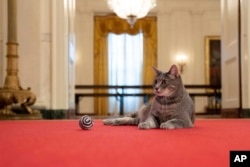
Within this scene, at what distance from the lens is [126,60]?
44.4 feet

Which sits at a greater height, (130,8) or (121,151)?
(130,8)

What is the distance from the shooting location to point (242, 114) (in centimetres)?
573

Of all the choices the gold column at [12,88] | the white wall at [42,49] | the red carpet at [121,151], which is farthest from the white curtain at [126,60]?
the red carpet at [121,151]

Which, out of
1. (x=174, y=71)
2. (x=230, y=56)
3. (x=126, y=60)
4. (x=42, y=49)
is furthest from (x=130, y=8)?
(x=174, y=71)

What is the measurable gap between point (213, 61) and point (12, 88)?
31.5ft

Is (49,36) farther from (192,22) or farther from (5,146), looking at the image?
(192,22)

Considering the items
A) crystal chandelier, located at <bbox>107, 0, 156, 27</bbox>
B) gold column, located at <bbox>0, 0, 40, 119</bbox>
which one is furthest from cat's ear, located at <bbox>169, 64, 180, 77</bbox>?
crystal chandelier, located at <bbox>107, 0, 156, 27</bbox>

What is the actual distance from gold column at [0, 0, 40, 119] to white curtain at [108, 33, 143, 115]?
331 inches

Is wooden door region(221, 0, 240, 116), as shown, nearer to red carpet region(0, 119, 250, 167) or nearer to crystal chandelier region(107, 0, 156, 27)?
→ crystal chandelier region(107, 0, 156, 27)

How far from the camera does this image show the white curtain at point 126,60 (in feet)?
44.0

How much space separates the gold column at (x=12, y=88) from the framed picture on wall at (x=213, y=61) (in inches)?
365

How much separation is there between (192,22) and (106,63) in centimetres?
313

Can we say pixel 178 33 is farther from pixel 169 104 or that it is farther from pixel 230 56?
pixel 169 104

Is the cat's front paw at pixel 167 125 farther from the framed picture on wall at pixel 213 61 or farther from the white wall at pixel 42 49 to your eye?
the framed picture on wall at pixel 213 61
